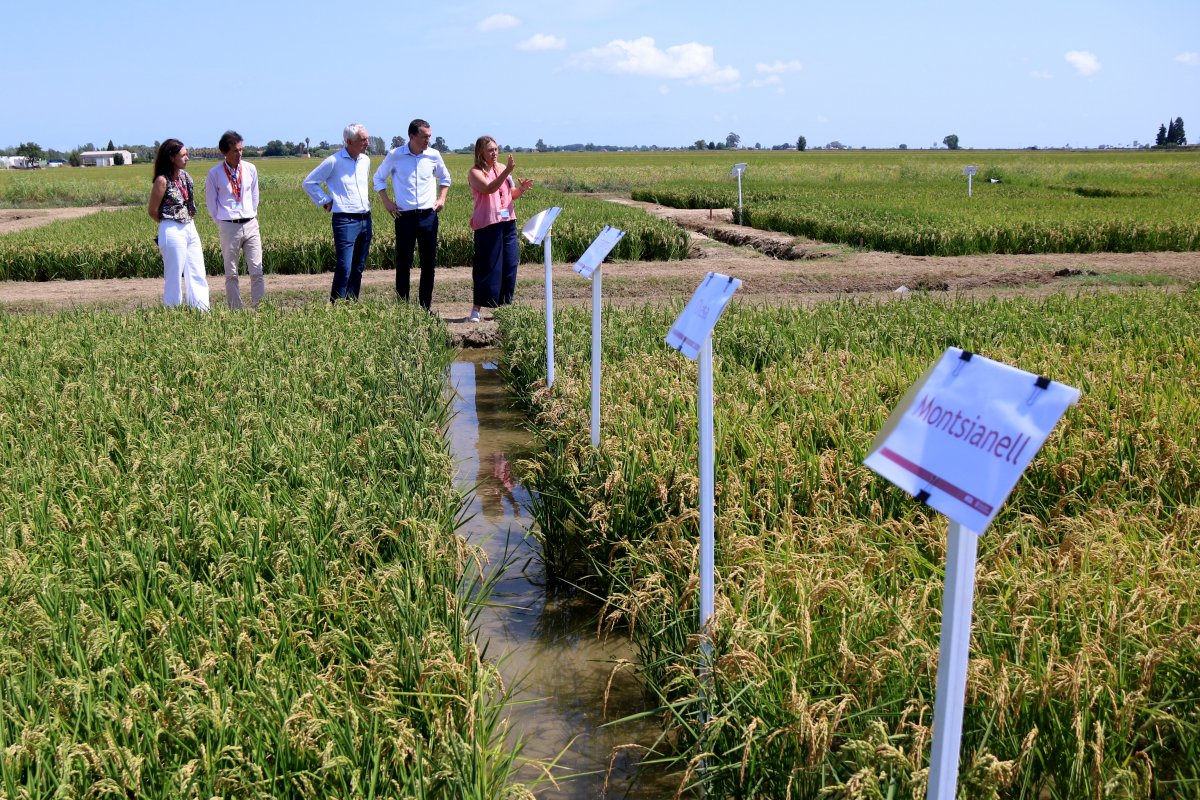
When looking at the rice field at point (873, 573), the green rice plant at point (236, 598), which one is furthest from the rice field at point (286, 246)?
the green rice plant at point (236, 598)

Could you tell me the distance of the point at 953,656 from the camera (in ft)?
5.92

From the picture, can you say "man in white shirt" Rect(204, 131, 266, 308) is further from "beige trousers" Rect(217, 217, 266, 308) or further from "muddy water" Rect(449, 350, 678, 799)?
"muddy water" Rect(449, 350, 678, 799)

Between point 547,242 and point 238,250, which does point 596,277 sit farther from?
point 238,250

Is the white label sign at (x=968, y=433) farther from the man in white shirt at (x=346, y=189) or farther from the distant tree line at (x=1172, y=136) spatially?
the distant tree line at (x=1172, y=136)

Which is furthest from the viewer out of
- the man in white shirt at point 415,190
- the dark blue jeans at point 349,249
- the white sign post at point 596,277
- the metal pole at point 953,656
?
the dark blue jeans at point 349,249

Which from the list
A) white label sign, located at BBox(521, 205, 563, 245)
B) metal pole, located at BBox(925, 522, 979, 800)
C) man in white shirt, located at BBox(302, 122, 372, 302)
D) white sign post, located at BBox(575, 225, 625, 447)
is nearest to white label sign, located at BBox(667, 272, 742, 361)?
metal pole, located at BBox(925, 522, 979, 800)

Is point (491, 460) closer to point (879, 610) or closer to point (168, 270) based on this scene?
point (879, 610)

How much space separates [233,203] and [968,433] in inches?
352

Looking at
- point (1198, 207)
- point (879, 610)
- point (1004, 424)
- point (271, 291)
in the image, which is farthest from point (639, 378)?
point (1198, 207)

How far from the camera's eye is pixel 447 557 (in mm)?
3547

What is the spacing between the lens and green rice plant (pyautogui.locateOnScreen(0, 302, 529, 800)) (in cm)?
237

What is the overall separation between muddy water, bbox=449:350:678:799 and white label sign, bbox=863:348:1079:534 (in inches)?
48.5

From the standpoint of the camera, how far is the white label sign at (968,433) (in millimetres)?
1656

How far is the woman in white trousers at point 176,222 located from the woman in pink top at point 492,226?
102 inches
